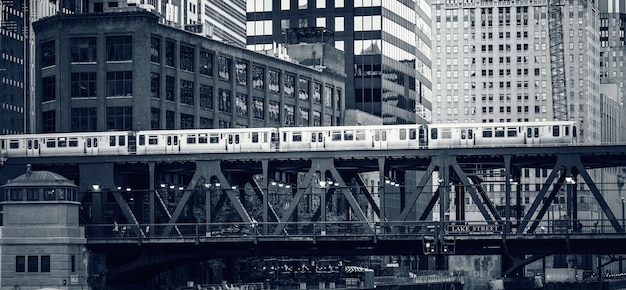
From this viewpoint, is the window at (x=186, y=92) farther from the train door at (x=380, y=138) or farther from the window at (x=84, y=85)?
the train door at (x=380, y=138)

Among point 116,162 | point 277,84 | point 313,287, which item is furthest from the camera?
point 277,84

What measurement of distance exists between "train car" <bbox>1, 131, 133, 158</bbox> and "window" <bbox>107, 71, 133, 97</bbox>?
21.9m

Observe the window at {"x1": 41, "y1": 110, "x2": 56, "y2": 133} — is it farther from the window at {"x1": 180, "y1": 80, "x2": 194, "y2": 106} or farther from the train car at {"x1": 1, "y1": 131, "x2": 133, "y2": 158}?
the train car at {"x1": 1, "y1": 131, "x2": 133, "y2": 158}

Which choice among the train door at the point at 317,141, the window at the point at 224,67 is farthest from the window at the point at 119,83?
the train door at the point at 317,141

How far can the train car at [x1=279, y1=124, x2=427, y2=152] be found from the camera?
128125 mm

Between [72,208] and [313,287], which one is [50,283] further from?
[313,287]

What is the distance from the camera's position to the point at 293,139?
132000mm

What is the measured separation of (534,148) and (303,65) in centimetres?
8163

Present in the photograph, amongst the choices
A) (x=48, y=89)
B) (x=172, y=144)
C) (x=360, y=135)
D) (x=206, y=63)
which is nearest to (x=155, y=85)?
(x=206, y=63)

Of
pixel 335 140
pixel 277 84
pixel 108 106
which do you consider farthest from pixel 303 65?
pixel 335 140

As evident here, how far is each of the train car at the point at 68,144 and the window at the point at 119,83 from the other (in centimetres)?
2194

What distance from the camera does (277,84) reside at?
188 meters

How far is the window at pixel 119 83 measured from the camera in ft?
525

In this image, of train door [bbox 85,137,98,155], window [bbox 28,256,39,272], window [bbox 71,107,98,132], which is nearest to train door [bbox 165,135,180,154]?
train door [bbox 85,137,98,155]
